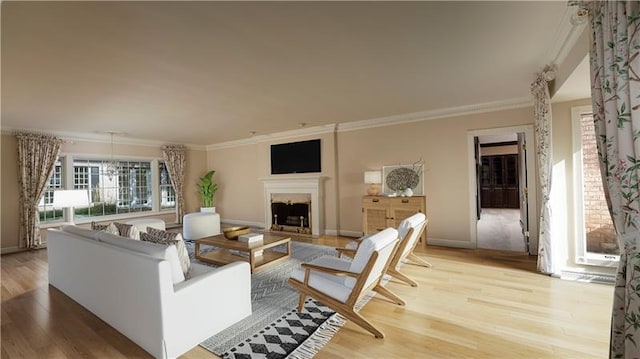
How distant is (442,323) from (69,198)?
5.31 m

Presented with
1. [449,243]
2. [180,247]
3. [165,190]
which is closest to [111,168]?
[165,190]

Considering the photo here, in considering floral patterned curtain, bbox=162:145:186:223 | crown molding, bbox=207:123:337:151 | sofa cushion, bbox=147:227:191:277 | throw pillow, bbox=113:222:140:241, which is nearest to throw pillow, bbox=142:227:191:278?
sofa cushion, bbox=147:227:191:277

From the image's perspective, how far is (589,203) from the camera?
3.50 meters

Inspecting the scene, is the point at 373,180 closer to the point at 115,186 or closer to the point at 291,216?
the point at 291,216

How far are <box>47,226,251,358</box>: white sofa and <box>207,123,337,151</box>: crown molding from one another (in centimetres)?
428

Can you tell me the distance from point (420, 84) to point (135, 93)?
382cm

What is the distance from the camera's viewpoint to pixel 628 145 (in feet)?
4.29

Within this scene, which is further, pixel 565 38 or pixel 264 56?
pixel 264 56

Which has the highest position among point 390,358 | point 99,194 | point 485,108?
point 485,108

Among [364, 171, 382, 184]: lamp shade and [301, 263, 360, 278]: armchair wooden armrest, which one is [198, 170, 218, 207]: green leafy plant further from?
[301, 263, 360, 278]: armchair wooden armrest

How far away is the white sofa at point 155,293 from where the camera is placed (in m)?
1.95

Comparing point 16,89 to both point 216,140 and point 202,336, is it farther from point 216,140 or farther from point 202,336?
point 216,140

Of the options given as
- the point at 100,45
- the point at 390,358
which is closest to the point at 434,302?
the point at 390,358

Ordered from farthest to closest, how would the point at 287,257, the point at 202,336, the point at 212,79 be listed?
1. the point at 287,257
2. the point at 212,79
3. the point at 202,336
